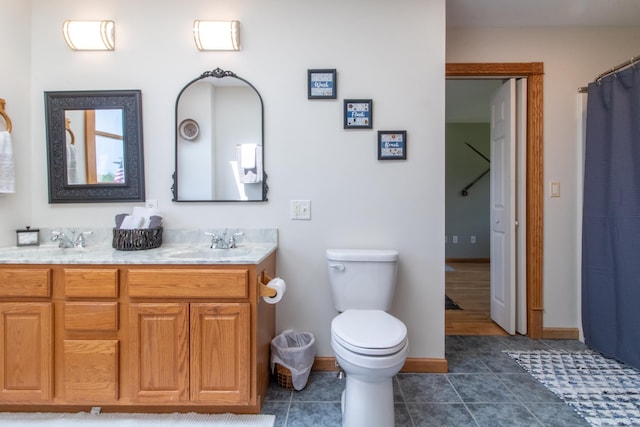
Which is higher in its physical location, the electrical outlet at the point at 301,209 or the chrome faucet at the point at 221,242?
the electrical outlet at the point at 301,209

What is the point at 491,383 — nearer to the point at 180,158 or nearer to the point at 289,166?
the point at 289,166

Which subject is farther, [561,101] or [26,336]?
[561,101]

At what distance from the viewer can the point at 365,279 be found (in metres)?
1.68

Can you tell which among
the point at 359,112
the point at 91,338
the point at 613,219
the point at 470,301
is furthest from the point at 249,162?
the point at 470,301

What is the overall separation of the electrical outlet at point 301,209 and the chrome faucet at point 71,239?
129 cm

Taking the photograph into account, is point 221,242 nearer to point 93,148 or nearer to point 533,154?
point 93,148

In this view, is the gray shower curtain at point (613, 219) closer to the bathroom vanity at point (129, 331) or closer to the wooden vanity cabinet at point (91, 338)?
the bathroom vanity at point (129, 331)

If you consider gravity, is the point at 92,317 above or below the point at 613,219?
below

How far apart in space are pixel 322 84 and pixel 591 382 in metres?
2.37

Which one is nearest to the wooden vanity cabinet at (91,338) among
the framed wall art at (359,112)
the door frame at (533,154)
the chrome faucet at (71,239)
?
the chrome faucet at (71,239)

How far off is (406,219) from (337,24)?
1302 mm

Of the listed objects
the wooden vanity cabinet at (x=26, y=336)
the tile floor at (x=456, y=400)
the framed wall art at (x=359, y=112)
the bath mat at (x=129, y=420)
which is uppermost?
the framed wall art at (x=359, y=112)

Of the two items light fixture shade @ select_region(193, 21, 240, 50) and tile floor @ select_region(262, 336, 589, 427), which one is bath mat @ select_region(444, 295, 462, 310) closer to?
tile floor @ select_region(262, 336, 589, 427)

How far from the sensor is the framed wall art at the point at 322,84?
1828 mm
